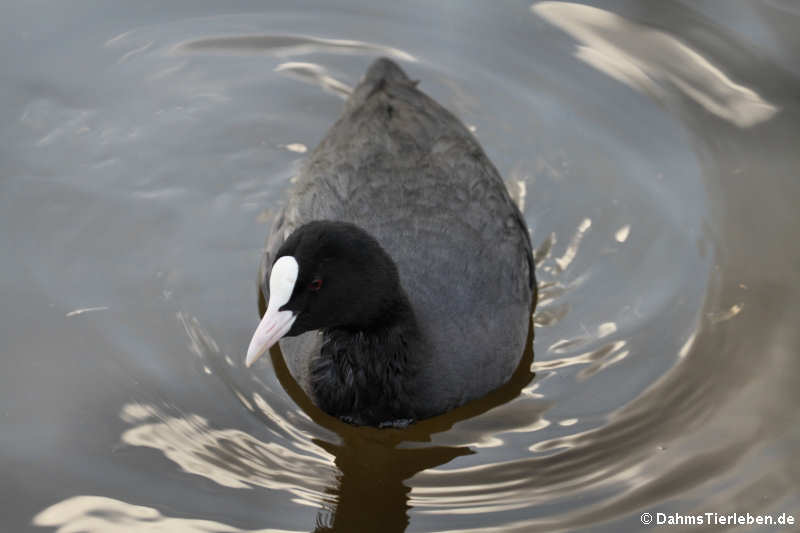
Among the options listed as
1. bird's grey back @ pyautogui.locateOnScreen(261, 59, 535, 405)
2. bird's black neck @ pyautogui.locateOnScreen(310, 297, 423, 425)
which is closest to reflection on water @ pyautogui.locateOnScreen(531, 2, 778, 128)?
bird's grey back @ pyautogui.locateOnScreen(261, 59, 535, 405)

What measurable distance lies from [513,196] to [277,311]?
6.69ft

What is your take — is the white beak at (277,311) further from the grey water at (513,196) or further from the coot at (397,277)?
the grey water at (513,196)

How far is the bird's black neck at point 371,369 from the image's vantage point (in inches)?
180

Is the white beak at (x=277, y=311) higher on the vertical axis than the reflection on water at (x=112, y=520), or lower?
higher

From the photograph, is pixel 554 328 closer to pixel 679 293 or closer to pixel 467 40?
pixel 679 293

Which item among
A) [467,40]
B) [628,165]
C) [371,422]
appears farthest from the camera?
[467,40]

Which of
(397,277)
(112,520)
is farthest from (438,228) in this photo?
(112,520)

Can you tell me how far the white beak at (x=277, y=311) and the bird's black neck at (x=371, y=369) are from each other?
386 millimetres

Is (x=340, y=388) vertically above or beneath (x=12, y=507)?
above

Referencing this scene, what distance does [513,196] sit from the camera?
19.5ft

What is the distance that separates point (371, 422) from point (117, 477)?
996 millimetres

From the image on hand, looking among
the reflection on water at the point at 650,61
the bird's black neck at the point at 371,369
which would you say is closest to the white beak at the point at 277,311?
the bird's black neck at the point at 371,369

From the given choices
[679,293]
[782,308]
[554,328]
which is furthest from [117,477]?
[782,308]

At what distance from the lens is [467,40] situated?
691 centimetres
